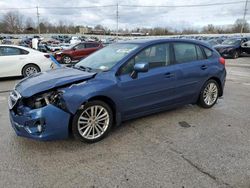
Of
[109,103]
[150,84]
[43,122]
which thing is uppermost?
[150,84]

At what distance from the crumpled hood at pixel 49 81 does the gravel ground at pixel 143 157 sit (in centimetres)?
84

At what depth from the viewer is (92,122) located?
3.72m

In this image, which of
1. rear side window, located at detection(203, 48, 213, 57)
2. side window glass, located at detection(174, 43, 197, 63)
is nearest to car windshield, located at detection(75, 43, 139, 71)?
side window glass, located at detection(174, 43, 197, 63)

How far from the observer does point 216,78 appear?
214 inches

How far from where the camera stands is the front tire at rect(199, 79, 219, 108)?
5.27 metres

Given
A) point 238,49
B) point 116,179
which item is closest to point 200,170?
point 116,179

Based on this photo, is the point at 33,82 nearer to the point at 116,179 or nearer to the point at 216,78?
the point at 116,179

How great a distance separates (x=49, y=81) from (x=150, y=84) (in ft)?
Answer: 5.57

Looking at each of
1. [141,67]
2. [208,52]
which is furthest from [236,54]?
[141,67]

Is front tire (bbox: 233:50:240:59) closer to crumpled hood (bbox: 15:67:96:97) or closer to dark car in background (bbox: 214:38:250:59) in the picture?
dark car in background (bbox: 214:38:250:59)

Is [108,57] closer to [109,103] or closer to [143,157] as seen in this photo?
[109,103]

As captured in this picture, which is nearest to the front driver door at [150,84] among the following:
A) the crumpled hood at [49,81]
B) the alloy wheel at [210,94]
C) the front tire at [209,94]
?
the crumpled hood at [49,81]

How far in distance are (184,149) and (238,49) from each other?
18306mm

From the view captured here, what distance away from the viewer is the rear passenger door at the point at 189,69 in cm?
469
